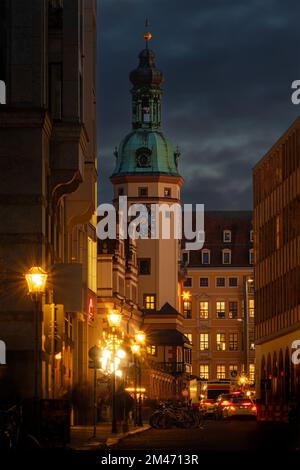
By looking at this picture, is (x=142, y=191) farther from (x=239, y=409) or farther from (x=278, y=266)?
(x=239, y=409)

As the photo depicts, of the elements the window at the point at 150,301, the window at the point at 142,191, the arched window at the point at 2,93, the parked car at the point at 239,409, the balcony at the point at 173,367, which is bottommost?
the parked car at the point at 239,409

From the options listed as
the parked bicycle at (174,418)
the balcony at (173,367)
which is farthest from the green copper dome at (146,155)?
the parked bicycle at (174,418)

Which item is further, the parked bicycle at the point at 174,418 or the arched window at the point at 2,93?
the parked bicycle at the point at 174,418

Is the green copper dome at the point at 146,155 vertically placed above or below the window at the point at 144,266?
above

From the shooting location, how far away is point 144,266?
540 ft

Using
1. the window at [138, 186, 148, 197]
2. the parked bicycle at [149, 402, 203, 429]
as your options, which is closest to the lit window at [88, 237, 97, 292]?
the parked bicycle at [149, 402, 203, 429]

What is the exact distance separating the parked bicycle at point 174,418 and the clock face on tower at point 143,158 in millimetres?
104644

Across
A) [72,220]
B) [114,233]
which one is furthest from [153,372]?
[72,220]

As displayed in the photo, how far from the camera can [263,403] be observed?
10806cm

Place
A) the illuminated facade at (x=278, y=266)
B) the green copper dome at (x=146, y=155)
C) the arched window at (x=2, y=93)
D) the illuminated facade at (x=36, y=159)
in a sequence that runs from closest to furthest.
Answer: the illuminated facade at (x=36, y=159)
the arched window at (x=2, y=93)
the illuminated facade at (x=278, y=266)
the green copper dome at (x=146, y=155)

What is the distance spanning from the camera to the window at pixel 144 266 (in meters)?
164

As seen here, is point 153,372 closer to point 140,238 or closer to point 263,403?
point 263,403

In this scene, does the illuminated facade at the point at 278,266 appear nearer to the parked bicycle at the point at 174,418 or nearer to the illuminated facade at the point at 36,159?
the parked bicycle at the point at 174,418

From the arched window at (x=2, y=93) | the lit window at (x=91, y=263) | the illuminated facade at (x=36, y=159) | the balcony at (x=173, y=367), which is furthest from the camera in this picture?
the balcony at (x=173, y=367)
